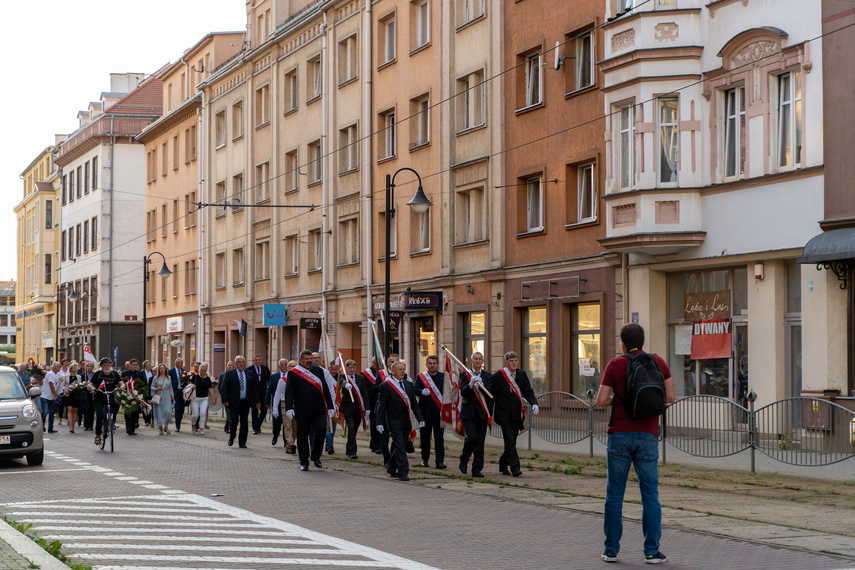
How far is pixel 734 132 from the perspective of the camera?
77.4ft

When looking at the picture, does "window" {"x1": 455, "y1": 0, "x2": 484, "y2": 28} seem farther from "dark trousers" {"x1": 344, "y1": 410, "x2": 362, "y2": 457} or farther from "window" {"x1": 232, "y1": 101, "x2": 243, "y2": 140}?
"window" {"x1": 232, "y1": 101, "x2": 243, "y2": 140}

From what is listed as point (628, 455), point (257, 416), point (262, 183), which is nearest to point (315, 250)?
point (262, 183)

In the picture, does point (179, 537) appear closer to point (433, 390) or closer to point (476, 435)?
point (476, 435)

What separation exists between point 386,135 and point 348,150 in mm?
2885

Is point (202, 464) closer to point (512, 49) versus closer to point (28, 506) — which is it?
point (28, 506)

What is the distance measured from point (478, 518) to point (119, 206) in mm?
64986


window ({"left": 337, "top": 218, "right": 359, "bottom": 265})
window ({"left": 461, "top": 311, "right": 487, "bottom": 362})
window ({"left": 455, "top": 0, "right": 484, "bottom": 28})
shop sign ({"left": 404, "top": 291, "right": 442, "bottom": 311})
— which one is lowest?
window ({"left": 461, "top": 311, "right": 487, "bottom": 362})

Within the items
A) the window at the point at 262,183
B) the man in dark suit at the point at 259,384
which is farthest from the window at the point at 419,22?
the window at the point at 262,183

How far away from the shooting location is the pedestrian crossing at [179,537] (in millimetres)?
9812

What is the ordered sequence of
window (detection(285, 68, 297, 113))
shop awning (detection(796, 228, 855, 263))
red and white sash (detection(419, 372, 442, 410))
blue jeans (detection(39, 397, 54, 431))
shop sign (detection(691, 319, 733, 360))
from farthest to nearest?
window (detection(285, 68, 297, 113)) → blue jeans (detection(39, 397, 54, 431)) → shop sign (detection(691, 319, 733, 360)) → shop awning (detection(796, 228, 855, 263)) → red and white sash (detection(419, 372, 442, 410))

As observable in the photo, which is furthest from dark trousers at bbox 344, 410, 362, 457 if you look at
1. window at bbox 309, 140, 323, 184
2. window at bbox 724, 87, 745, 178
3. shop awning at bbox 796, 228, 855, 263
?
window at bbox 309, 140, 323, 184

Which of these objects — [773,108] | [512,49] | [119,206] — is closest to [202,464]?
[773,108]

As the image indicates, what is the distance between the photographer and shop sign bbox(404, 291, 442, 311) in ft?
111

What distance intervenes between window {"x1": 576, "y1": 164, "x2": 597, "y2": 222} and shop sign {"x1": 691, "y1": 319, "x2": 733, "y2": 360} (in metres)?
4.17
